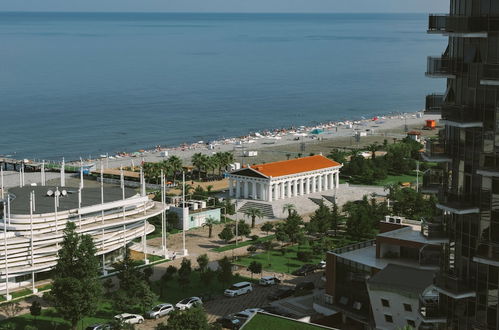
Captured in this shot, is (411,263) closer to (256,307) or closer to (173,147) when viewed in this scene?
(256,307)

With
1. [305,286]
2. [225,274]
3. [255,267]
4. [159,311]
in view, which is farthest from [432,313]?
[255,267]

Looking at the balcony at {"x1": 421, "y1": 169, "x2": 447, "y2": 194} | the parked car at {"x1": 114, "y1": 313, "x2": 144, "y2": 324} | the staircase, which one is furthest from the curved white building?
the balcony at {"x1": 421, "y1": 169, "x2": 447, "y2": 194}

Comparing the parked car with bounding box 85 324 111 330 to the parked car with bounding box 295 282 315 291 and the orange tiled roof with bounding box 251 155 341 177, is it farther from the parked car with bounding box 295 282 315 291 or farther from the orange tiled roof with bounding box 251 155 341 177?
the orange tiled roof with bounding box 251 155 341 177

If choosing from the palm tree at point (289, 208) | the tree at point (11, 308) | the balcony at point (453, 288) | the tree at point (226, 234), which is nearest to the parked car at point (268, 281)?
the tree at point (226, 234)

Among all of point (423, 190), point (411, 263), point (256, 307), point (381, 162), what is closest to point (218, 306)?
point (256, 307)

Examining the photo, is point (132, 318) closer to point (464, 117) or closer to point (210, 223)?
point (210, 223)

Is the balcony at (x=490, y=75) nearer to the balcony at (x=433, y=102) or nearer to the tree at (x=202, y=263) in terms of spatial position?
the balcony at (x=433, y=102)
